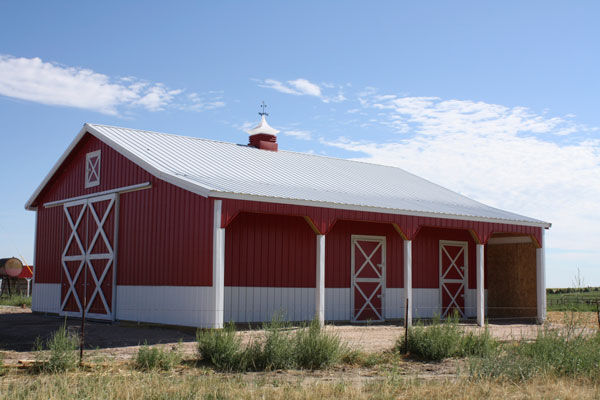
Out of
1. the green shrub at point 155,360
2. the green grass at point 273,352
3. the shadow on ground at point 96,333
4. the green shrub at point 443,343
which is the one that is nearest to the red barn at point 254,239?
the shadow on ground at point 96,333

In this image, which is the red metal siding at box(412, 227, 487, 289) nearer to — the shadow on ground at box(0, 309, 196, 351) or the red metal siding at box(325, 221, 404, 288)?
the red metal siding at box(325, 221, 404, 288)

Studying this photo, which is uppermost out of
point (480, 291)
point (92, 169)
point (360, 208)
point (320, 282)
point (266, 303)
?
point (92, 169)

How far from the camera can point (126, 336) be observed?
591 inches

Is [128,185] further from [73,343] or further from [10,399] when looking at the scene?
[10,399]

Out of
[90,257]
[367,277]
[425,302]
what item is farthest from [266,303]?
[425,302]

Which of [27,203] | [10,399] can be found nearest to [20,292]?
[27,203]

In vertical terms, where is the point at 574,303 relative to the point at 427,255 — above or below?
below

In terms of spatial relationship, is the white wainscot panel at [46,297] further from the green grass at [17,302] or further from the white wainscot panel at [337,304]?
the white wainscot panel at [337,304]

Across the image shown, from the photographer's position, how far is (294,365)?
1074 cm

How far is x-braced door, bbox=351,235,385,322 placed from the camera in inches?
786

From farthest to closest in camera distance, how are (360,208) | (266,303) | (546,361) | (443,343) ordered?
(266,303) < (360,208) < (443,343) < (546,361)

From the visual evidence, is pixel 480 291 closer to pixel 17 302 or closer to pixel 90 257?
pixel 90 257

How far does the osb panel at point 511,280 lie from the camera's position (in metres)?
22.6

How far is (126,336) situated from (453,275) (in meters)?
11.6
